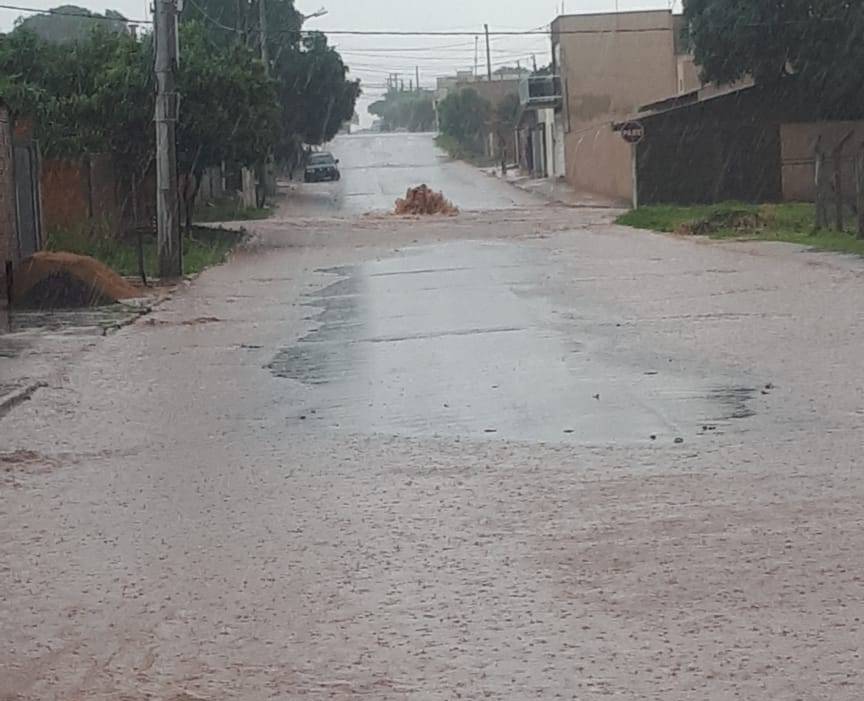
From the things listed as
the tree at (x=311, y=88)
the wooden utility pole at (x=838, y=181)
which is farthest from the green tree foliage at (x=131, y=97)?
the tree at (x=311, y=88)

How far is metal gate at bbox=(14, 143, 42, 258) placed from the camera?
25.4 meters

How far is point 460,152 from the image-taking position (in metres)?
109

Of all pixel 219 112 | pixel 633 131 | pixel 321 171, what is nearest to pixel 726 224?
pixel 219 112

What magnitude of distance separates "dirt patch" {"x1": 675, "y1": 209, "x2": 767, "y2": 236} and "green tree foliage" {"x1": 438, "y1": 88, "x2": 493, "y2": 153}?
7279cm

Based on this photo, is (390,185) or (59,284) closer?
(59,284)

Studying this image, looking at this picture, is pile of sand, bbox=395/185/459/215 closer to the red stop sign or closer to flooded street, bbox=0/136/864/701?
the red stop sign

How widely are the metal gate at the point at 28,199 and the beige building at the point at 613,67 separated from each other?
4378cm

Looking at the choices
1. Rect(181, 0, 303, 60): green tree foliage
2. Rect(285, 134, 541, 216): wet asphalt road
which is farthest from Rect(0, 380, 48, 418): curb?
Rect(181, 0, 303, 60): green tree foliage

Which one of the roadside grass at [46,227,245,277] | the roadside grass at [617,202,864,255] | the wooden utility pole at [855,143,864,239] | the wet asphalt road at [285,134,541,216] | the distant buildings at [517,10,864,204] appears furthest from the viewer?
the wet asphalt road at [285,134,541,216]

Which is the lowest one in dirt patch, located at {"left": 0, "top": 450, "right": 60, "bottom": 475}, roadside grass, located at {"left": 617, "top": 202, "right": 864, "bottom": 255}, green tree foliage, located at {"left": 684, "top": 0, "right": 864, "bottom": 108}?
dirt patch, located at {"left": 0, "top": 450, "right": 60, "bottom": 475}

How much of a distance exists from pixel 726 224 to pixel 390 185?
38.9 meters

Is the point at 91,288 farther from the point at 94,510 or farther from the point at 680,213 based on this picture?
the point at 680,213

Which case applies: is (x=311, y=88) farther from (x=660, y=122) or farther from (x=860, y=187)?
(x=860, y=187)

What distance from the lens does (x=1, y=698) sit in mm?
6055
